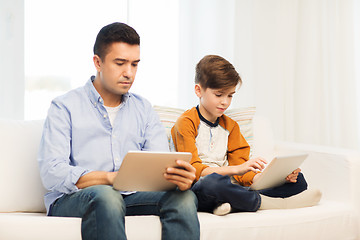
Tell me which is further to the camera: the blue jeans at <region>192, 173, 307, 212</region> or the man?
the blue jeans at <region>192, 173, 307, 212</region>

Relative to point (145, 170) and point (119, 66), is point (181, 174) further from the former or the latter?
point (119, 66)

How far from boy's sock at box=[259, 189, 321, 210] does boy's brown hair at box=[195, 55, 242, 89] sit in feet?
1.62

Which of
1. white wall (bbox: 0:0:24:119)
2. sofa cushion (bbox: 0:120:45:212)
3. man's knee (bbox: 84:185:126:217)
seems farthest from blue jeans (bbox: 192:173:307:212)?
white wall (bbox: 0:0:24:119)

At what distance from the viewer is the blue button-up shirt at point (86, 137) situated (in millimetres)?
1581

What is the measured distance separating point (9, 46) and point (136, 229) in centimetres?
151

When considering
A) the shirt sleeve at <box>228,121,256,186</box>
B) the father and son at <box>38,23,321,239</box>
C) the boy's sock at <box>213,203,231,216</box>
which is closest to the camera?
the father and son at <box>38,23,321,239</box>

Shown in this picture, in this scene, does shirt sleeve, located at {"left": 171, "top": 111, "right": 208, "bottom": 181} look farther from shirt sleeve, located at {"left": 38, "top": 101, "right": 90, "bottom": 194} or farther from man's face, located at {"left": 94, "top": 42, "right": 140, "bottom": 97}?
shirt sleeve, located at {"left": 38, "top": 101, "right": 90, "bottom": 194}

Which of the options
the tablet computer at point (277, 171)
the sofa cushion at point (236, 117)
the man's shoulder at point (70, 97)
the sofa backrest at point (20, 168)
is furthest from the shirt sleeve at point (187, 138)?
the sofa backrest at point (20, 168)

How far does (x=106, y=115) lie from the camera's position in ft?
5.78

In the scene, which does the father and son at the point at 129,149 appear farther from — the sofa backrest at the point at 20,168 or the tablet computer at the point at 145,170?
the sofa backrest at the point at 20,168

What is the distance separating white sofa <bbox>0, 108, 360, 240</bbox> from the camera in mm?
1470

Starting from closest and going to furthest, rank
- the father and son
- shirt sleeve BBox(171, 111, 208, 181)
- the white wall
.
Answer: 1. the father and son
2. shirt sleeve BBox(171, 111, 208, 181)
3. the white wall

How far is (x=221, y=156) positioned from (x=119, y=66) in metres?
0.64

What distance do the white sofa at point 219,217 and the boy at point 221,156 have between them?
0.17 ft
